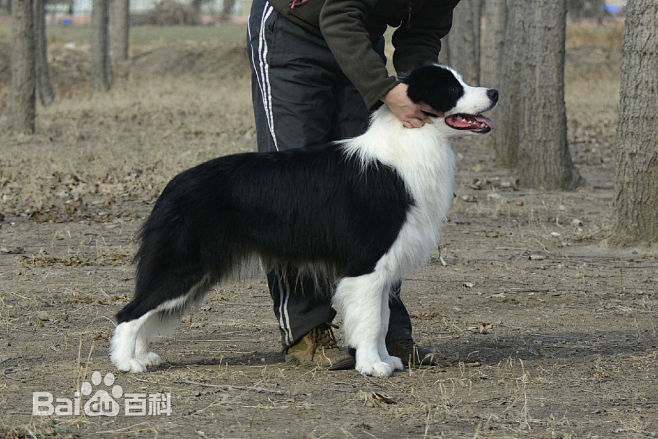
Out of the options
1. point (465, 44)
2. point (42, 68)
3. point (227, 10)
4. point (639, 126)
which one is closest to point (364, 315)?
point (639, 126)

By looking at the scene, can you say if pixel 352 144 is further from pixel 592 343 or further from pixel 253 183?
pixel 592 343

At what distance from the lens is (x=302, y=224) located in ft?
15.1

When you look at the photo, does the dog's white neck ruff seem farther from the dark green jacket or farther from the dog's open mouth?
the dark green jacket

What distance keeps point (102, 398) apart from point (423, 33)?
252 cm

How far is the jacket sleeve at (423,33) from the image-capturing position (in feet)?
16.5

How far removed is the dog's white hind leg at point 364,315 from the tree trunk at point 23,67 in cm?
1276

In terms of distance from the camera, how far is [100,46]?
26.3 m

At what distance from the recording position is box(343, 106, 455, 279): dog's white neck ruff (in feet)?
14.8

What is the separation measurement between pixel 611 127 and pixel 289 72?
50.3ft

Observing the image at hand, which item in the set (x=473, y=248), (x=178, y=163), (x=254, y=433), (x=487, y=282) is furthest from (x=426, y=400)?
(x=178, y=163)

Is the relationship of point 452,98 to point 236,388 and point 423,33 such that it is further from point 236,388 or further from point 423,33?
point 236,388

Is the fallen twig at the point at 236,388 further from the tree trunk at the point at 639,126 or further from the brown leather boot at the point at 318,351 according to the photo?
the tree trunk at the point at 639,126

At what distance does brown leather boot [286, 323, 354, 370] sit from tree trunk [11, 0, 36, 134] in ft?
40.7

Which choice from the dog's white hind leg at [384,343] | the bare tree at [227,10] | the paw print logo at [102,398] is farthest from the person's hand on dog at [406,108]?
the bare tree at [227,10]
